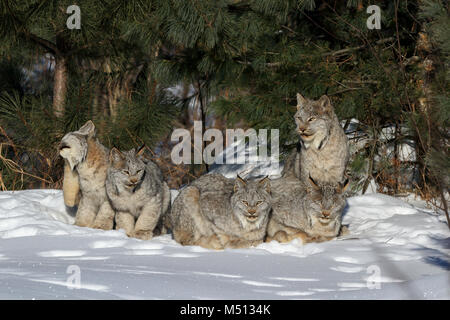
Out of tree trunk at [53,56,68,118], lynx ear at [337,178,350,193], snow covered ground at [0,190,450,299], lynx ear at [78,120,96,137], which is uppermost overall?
tree trunk at [53,56,68,118]

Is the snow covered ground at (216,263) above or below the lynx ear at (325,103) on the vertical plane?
below

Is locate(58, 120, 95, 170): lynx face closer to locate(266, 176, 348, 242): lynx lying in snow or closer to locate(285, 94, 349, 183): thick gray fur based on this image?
locate(266, 176, 348, 242): lynx lying in snow

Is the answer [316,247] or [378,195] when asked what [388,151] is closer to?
[378,195]

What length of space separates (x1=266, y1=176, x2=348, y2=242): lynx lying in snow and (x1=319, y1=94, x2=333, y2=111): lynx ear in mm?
891

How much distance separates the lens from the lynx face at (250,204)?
18.6 feet

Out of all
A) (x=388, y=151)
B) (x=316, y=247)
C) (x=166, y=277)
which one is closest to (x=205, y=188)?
(x=316, y=247)

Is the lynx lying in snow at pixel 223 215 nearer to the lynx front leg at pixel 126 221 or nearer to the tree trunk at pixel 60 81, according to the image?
the lynx front leg at pixel 126 221

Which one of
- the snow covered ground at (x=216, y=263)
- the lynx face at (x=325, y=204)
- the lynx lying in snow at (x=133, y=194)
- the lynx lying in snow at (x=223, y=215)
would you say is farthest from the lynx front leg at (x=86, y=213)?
the lynx face at (x=325, y=204)

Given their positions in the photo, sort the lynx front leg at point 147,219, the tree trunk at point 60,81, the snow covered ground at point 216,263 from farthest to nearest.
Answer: the tree trunk at point 60,81, the lynx front leg at point 147,219, the snow covered ground at point 216,263

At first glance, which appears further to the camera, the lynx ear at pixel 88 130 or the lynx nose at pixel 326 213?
the lynx ear at pixel 88 130

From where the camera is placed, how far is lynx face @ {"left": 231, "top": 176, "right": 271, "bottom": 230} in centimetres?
566

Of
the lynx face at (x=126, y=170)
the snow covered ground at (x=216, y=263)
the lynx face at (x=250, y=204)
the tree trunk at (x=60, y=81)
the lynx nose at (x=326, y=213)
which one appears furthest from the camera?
the tree trunk at (x=60, y=81)

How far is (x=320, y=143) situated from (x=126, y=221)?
2.12 m

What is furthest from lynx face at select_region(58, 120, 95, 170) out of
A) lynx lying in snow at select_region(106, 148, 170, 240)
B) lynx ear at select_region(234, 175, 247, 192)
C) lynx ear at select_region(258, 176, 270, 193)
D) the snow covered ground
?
lynx ear at select_region(258, 176, 270, 193)
